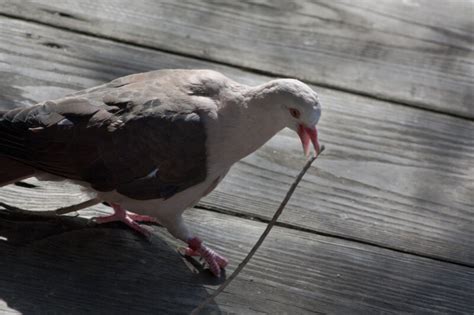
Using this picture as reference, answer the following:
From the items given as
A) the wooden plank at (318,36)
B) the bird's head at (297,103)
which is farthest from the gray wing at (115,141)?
the wooden plank at (318,36)

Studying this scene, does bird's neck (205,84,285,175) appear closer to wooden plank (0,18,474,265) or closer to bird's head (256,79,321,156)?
bird's head (256,79,321,156)

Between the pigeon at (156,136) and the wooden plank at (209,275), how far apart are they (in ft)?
0.29

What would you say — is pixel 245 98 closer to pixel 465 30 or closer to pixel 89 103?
pixel 89 103

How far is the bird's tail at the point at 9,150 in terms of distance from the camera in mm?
2297

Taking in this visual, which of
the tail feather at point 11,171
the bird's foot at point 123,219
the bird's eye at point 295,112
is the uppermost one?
the bird's eye at point 295,112

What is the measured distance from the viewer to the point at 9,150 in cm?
230

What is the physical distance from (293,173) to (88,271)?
80 centimetres

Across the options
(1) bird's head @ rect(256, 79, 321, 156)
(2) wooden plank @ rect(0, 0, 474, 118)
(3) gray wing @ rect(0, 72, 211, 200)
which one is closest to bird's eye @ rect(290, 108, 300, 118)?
(1) bird's head @ rect(256, 79, 321, 156)

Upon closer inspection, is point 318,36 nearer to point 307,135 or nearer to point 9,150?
point 307,135

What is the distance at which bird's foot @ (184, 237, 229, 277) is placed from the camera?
2.37 metres

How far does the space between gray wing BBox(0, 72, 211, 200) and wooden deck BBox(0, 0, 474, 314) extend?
0.65 ft

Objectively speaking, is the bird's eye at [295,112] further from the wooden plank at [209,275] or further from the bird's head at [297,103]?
the wooden plank at [209,275]

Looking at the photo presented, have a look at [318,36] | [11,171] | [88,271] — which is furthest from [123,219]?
[318,36]

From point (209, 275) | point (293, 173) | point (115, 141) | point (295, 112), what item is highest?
point (295, 112)
